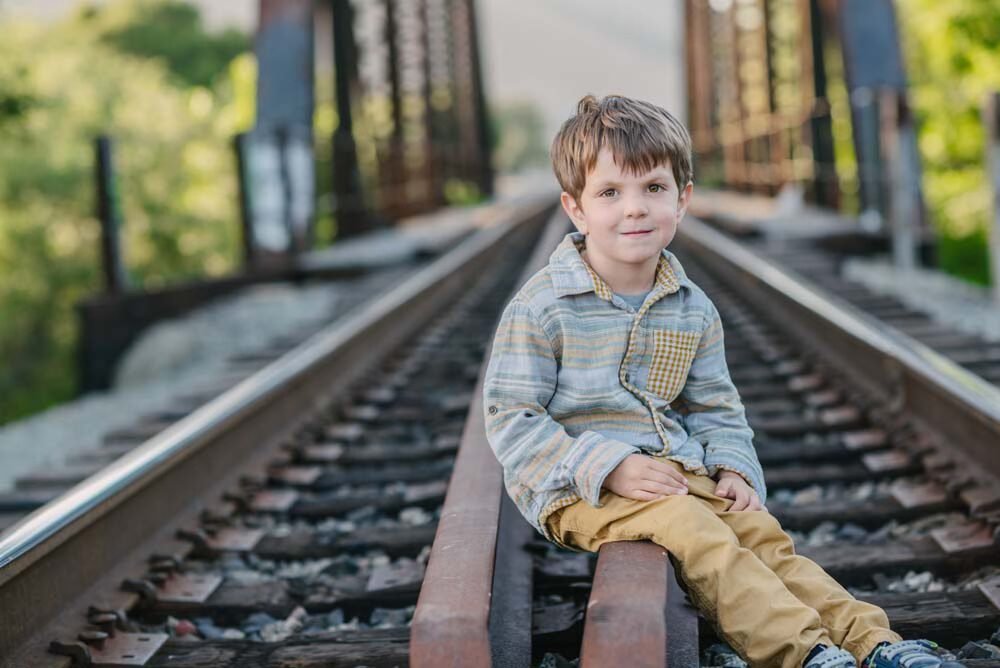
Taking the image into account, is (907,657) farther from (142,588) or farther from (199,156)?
(199,156)

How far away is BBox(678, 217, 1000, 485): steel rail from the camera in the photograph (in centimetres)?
260

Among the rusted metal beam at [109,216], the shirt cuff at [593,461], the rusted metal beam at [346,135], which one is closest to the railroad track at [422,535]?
the shirt cuff at [593,461]

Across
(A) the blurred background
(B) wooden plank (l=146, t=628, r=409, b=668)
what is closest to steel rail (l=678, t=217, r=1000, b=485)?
(B) wooden plank (l=146, t=628, r=409, b=668)

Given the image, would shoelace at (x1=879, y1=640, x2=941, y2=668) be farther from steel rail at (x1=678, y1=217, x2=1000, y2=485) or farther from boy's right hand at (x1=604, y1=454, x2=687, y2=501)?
steel rail at (x1=678, y1=217, x2=1000, y2=485)

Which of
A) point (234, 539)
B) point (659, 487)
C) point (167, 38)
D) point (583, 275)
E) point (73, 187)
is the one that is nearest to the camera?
point (659, 487)

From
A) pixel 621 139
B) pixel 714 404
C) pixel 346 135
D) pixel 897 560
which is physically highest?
pixel 346 135

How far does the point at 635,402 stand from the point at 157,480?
4.12 feet

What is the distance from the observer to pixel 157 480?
256 centimetres

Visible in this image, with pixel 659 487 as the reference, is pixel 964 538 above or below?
below

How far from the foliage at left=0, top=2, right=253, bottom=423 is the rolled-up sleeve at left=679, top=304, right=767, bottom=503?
12583 millimetres

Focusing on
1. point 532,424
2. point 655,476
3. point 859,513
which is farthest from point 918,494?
point 532,424

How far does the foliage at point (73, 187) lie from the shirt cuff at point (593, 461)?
12.7 metres

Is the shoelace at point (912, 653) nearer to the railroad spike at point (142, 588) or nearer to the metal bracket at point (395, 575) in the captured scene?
the metal bracket at point (395, 575)

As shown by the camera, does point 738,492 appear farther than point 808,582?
Yes
